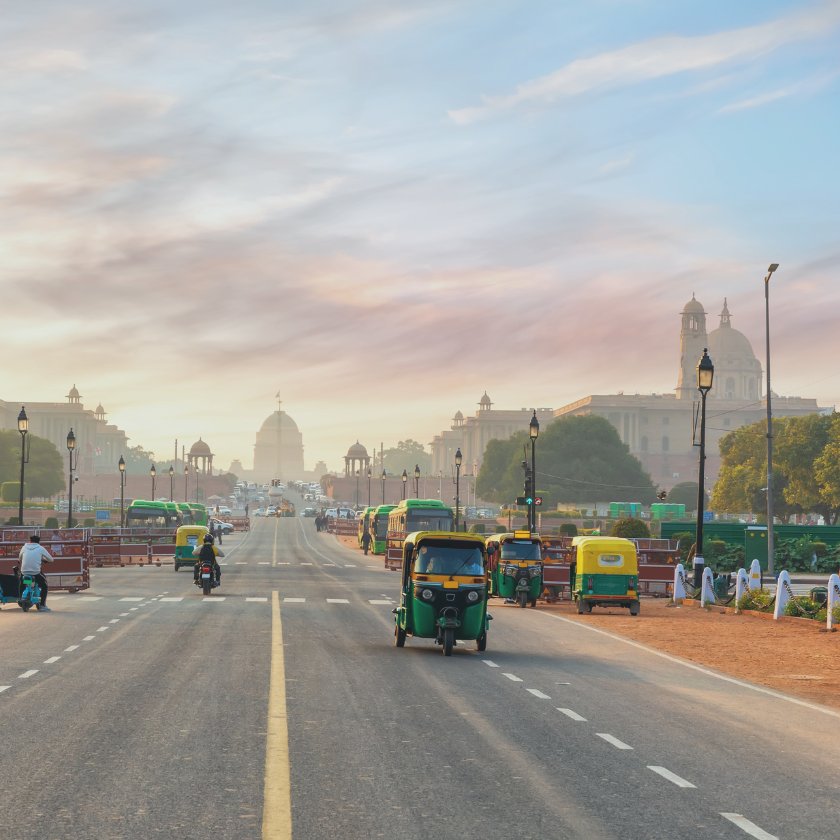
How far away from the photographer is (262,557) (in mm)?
60000

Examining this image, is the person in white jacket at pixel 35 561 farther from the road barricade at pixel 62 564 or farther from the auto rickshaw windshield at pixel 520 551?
the auto rickshaw windshield at pixel 520 551

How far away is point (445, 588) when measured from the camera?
18.2m

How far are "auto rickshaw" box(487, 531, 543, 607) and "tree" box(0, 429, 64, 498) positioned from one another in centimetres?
10958

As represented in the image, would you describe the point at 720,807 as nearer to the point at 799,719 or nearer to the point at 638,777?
the point at 638,777

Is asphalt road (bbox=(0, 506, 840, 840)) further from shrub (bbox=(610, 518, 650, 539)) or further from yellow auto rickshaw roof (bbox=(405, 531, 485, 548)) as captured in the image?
shrub (bbox=(610, 518, 650, 539))

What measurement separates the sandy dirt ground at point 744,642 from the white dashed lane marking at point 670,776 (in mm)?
5597

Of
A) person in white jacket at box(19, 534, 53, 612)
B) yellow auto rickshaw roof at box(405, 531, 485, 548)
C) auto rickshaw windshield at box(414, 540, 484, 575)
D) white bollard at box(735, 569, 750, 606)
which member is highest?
yellow auto rickshaw roof at box(405, 531, 485, 548)

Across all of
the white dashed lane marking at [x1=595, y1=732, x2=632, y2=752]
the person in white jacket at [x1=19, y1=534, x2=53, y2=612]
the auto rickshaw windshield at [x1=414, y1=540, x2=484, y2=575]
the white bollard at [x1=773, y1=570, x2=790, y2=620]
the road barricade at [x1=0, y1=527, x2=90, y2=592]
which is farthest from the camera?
the road barricade at [x1=0, y1=527, x2=90, y2=592]

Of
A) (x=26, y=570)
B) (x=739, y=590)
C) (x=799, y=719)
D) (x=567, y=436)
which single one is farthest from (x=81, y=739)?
(x=567, y=436)

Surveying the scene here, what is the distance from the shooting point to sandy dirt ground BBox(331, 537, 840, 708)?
17.1 m

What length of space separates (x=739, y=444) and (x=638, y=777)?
323 feet

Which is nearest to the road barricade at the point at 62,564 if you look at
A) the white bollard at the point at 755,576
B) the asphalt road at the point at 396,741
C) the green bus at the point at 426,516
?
the asphalt road at the point at 396,741

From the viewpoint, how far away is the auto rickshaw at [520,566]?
30859mm

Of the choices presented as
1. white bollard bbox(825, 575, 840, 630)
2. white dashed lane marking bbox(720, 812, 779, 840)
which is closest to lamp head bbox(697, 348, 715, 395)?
white bollard bbox(825, 575, 840, 630)
